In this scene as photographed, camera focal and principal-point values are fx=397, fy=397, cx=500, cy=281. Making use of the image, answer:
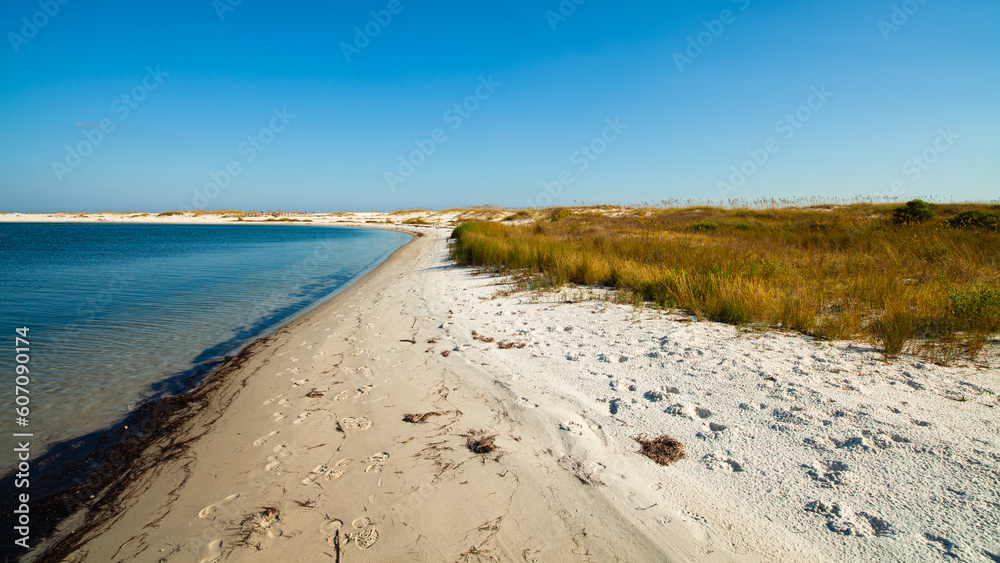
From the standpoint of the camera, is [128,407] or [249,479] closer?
[249,479]

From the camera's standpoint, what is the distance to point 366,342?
523cm

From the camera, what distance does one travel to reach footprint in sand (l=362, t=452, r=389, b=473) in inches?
98.0

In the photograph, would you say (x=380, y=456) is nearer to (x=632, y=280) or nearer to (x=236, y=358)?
(x=236, y=358)

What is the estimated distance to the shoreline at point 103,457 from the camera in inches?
98.0

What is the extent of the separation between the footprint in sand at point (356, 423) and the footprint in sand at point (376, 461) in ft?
1.41

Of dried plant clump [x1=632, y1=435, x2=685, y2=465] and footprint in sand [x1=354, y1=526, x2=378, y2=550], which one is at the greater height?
dried plant clump [x1=632, y1=435, x2=685, y2=465]

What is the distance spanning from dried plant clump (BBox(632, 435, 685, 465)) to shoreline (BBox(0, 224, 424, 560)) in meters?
3.33

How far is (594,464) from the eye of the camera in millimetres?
2428

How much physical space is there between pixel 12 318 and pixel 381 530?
9.40 meters

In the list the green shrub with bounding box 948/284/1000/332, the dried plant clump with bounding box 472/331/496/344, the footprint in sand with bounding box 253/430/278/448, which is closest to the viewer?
the footprint in sand with bounding box 253/430/278/448

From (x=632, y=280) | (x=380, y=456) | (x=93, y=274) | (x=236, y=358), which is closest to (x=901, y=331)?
(x=632, y=280)

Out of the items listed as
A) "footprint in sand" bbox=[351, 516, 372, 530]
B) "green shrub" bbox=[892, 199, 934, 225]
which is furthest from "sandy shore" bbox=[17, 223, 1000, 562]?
"green shrub" bbox=[892, 199, 934, 225]

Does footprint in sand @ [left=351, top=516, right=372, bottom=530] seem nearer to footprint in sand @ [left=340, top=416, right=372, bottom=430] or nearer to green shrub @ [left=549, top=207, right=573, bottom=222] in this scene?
footprint in sand @ [left=340, top=416, right=372, bottom=430]

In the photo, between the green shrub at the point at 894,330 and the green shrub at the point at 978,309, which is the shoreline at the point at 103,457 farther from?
the green shrub at the point at 978,309
